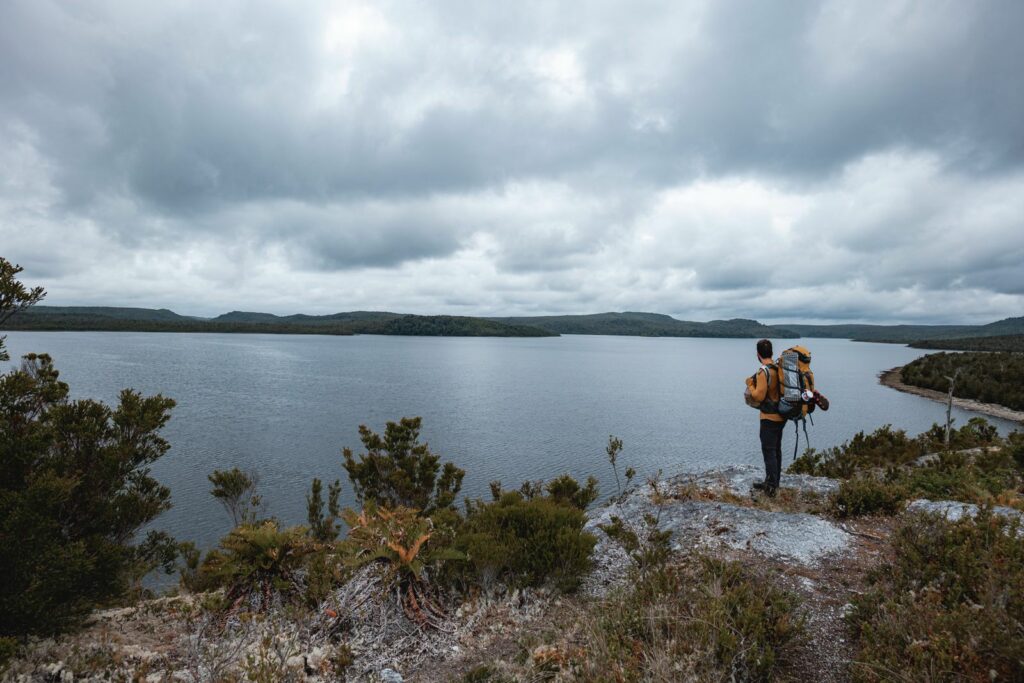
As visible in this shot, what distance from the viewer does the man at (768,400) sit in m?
8.80

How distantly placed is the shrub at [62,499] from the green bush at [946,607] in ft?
26.7

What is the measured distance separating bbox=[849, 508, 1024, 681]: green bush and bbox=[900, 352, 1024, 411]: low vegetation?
52181 mm

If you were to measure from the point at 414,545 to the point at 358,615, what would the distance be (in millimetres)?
942

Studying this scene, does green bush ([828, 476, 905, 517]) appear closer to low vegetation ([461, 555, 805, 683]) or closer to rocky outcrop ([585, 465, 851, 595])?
rocky outcrop ([585, 465, 851, 595])

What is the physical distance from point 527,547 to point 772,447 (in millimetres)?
5431

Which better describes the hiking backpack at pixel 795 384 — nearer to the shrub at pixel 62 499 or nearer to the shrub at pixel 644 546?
the shrub at pixel 644 546

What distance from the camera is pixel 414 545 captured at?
5930mm

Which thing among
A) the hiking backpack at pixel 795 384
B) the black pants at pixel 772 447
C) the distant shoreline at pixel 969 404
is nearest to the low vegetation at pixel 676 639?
the hiking backpack at pixel 795 384

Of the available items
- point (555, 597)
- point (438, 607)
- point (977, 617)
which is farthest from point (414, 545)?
point (977, 617)

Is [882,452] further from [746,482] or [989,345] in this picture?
[989,345]

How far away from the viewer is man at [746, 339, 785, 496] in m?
8.80

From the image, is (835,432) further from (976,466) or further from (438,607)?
(438,607)

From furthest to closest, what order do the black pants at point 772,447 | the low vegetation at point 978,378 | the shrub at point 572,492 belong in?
the low vegetation at point 978,378 < the shrub at point 572,492 < the black pants at point 772,447

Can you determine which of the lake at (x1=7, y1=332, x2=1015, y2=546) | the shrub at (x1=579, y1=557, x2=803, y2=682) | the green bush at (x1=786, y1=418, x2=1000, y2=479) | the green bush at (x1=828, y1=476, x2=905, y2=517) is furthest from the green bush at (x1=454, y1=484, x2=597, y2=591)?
the lake at (x1=7, y1=332, x2=1015, y2=546)
